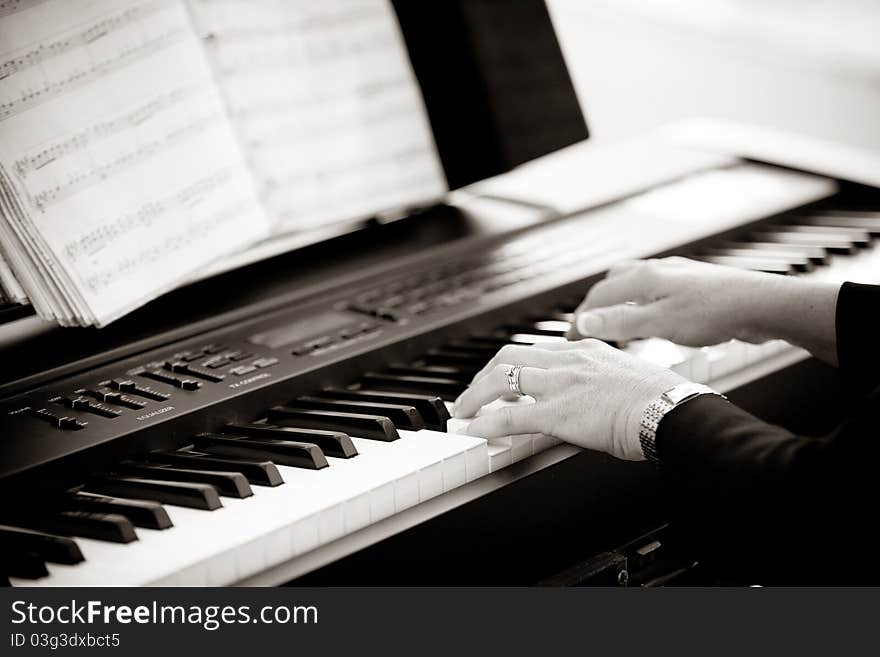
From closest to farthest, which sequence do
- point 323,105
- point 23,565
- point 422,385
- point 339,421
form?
point 23,565
point 339,421
point 422,385
point 323,105

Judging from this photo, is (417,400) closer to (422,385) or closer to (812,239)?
(422,385)

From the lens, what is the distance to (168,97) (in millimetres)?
1602

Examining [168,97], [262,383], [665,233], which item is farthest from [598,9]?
[262,383]

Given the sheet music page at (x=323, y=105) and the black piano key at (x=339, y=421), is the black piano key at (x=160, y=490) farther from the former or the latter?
the sheet music page at (x=323, y=105)

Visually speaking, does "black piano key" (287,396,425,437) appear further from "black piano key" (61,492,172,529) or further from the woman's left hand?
"black piano key" (61,492,172,529)

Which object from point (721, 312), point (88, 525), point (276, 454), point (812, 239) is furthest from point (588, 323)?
point (88, 525)

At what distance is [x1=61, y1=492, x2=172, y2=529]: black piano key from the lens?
113 centimetres

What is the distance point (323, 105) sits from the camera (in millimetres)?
1884

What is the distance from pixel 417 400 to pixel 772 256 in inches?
33.7

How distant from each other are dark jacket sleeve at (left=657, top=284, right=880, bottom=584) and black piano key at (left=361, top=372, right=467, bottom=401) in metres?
0.32

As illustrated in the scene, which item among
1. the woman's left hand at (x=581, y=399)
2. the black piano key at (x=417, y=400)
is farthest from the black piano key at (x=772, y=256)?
the black piano key at (x=417, y=400)

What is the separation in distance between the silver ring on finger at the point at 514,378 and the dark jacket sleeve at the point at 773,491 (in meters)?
0.19

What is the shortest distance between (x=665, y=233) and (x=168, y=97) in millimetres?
884

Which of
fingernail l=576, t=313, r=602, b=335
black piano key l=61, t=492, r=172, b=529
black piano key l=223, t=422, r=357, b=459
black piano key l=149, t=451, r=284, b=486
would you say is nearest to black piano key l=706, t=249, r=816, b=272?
fingernail l=576, t=313, r=602, b=335
